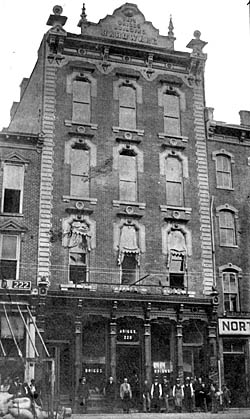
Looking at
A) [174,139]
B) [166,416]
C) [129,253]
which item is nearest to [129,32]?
[174,139]

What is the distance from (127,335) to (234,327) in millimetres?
5202

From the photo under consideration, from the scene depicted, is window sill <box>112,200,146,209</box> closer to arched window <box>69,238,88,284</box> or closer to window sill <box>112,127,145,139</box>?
arched window <box>69,238,88,284</box>

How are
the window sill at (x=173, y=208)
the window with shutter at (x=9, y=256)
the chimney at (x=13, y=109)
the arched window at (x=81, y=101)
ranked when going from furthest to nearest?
the chimney at (x=13, y=109)
the arched window at (x=81, y=101)
the window sill at (x=173, y=208)
the window with shutter at (x=9, y=256)

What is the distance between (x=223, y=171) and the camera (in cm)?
3231

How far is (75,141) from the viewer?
30219mm

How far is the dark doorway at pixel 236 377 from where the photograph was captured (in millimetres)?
29234

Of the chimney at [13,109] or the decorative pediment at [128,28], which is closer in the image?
the decorative pediment at [128,28]

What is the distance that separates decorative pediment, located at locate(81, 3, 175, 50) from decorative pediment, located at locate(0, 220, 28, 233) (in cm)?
1065

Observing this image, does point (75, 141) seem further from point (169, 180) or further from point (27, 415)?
point (27, 415)

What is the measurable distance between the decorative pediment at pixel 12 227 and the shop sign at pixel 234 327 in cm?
1020

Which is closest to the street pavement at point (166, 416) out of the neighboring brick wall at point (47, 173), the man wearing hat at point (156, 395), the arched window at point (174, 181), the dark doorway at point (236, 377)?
the man wearing hat at point (156, 395)

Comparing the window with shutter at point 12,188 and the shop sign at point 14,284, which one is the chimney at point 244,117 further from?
the shop sign at point 14,284

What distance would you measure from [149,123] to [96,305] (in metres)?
9.80

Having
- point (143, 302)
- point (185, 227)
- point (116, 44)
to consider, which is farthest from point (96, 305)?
point (116, 44)
